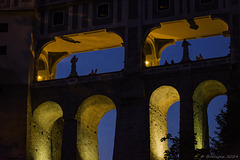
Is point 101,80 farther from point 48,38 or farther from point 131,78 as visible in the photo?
point 48,38

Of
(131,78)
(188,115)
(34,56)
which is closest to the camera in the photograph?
(188,115)

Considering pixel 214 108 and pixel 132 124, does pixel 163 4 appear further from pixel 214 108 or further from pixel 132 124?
pixel 214 108

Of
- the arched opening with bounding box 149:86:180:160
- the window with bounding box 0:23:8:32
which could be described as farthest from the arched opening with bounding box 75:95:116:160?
the window with bounding box 0:23:8:32

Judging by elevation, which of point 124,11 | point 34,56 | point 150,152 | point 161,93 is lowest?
point 150,152

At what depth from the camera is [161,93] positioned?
44.8m

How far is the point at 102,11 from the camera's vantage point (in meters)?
48.1

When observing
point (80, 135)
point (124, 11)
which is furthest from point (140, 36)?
point (80, 135)

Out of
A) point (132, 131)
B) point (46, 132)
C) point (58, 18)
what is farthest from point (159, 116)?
point (58, 18)

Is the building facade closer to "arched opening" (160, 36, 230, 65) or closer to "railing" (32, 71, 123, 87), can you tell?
"railing" (32, 71, 123, 87)

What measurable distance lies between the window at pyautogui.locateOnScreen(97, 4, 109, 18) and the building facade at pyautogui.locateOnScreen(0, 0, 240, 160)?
3.0 inches

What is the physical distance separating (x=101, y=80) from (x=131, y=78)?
96.3 inches

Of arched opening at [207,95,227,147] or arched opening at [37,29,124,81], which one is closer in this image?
arched opening at [37,29,124,81]

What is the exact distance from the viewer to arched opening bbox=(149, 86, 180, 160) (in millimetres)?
43125

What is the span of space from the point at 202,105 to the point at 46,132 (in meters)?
12.7
